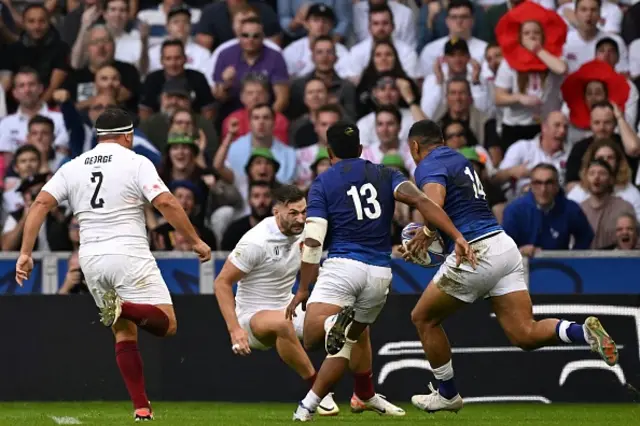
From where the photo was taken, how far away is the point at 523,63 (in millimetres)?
16531

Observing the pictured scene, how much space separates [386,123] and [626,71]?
9.74 ft

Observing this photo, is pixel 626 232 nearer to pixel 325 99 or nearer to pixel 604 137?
pixel 604 137

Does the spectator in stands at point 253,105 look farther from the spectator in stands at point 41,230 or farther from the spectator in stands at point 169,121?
the spectator in stands at point 41,230

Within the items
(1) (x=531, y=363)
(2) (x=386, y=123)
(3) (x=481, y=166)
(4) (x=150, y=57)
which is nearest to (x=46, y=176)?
(4) (x=150, y=57)

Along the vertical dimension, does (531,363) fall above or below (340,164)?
below

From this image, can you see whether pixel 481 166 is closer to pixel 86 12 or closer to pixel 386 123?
pixel 386 123

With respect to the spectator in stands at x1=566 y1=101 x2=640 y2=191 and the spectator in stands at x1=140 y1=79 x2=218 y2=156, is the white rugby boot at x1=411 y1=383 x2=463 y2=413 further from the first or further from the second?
the spectator in stands at x1=140 y1=79 x2=218 y2=156

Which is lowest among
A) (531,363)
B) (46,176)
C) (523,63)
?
(531,363)

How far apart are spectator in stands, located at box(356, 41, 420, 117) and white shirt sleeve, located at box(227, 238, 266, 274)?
5.40 metres

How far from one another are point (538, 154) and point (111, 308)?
7.47 meters

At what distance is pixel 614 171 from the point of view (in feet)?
Answer: 50.5

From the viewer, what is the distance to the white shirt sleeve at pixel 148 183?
1017 centimetres

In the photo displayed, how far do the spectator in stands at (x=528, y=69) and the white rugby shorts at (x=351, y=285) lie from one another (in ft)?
20.9

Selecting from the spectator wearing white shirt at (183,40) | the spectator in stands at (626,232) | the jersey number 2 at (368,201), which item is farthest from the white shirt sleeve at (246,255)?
the spectator wearing white shirt at (183,40)
